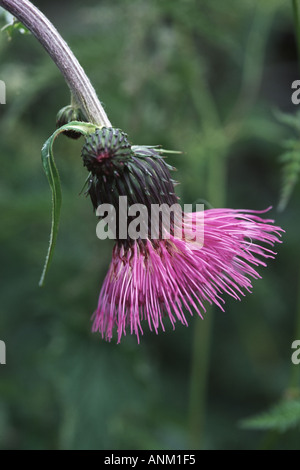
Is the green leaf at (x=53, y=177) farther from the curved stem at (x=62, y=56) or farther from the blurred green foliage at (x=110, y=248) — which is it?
the blurred green foliage at (x=110, y=248)

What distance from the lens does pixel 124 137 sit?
1324mm

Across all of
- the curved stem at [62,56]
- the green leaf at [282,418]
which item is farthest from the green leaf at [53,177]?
the green leaf at [282,418]

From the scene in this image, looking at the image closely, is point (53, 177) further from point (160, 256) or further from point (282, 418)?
point (282, 418)

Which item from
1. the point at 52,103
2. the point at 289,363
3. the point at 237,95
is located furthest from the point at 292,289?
the point at 52,103

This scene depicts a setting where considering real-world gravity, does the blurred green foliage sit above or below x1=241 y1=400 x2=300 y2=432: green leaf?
above

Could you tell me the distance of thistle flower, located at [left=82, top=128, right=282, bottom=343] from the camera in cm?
140

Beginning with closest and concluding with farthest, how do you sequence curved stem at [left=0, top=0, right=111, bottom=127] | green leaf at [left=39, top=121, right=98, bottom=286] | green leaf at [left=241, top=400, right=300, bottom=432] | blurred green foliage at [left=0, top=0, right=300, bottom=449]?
green leaf at [left=39, top=121, right=98, bottom=286]
curved stem at [left=0, top=0, right=111, bottom=127]
green leaf at [left=241, top=400, right=300, bottom=432]
blurred green foliage at [left=0, top=0, right=300, bottom=449]

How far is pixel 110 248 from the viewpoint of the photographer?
8.79ft

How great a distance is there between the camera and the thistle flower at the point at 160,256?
140cm

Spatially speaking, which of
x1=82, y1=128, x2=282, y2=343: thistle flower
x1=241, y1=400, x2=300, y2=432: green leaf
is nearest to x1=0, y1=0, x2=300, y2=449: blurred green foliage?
x1=241, y1=400, x2=300, y2=432: green leaf

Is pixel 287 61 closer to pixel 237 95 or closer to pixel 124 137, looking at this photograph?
pixel 237 95

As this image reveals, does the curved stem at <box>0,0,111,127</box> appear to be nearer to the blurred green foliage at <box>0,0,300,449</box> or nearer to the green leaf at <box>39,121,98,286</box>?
the green leaf at <box>39,121,98,286</box>

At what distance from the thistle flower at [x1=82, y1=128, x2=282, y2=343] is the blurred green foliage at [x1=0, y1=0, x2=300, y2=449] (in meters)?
0.96

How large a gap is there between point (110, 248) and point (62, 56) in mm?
1423
